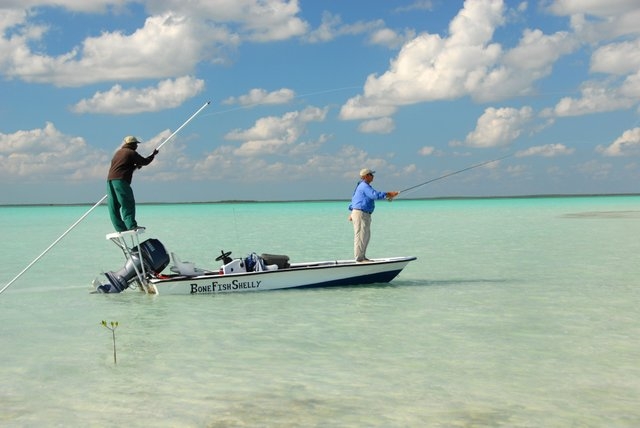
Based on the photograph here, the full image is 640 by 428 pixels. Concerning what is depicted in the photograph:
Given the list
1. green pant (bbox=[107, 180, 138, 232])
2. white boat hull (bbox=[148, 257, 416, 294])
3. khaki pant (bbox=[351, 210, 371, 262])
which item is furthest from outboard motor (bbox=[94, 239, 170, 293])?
khaki pant (bbox=[351, 210, 371, 262])

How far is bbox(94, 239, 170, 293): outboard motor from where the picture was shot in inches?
540

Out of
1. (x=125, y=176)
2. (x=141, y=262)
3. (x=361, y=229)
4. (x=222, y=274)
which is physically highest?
(x=125, y=176)

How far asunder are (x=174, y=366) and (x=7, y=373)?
182 cm

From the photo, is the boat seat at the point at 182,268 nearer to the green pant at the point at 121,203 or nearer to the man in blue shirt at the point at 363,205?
the green pant at the point at 121,203

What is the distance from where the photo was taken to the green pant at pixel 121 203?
13.2m

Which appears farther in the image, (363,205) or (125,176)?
(363,205)

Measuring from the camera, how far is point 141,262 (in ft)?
45.0

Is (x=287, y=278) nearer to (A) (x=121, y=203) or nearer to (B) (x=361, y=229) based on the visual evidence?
(B) (x=361, y=229)

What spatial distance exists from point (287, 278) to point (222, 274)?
4.03 feet

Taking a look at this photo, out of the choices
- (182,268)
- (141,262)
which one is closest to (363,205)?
(182,268)

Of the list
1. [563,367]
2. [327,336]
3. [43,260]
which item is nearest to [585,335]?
[563,367]

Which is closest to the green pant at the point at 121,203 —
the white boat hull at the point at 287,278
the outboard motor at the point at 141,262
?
the outboard motor at the point at 141,262

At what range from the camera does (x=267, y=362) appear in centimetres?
856

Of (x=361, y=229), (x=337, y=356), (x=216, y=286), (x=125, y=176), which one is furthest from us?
(x=361, y=229)
